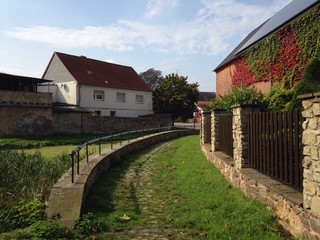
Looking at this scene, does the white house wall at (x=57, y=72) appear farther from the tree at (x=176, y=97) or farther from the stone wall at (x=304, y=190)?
the stone wall at (x=304, y=190)

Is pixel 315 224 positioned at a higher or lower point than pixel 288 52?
lower

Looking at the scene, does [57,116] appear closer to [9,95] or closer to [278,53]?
[9,95]

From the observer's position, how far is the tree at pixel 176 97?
4231cm

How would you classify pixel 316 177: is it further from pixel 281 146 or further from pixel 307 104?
pixel 281 146

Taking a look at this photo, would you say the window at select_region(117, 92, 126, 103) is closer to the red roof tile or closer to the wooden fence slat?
the red roof tile

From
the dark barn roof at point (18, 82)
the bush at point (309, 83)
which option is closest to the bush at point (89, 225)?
the bush at point (309, 83)

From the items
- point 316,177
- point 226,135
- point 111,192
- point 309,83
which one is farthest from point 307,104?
point 226,135

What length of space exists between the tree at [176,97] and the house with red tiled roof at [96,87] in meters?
1.65

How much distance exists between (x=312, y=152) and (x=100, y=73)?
3654cm

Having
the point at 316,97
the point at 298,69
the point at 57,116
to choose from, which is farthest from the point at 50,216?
the point at 57,116

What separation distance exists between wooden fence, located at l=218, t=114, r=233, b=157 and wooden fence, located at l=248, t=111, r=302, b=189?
1.99 m

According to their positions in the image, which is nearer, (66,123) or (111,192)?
(111,192)

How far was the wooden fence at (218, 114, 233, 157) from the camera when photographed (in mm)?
9773

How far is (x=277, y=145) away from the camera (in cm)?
616
